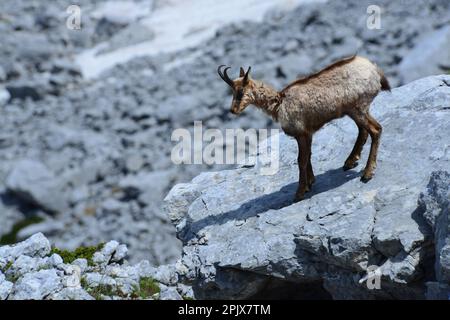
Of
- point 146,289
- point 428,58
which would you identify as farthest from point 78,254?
point 428,58

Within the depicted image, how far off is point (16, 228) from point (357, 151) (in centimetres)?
2749

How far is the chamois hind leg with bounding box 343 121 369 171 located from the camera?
13.7 metres

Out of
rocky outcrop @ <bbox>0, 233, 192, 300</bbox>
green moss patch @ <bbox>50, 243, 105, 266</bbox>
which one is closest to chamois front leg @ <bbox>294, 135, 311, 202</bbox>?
rocky outcrop @ <bbox>0, 233, 192, 300</bbox>

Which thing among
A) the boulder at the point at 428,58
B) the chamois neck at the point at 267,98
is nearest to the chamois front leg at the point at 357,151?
the chamois neck at the point at 267,98

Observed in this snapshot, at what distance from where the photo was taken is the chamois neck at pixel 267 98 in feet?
44.9

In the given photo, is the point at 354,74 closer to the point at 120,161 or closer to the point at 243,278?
the point at 243,278

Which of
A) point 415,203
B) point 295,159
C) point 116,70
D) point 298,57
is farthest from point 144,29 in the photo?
point 415,203

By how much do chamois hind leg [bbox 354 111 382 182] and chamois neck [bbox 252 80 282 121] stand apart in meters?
1.49

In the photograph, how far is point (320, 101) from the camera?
1322cm

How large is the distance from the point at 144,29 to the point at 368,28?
2120 cm

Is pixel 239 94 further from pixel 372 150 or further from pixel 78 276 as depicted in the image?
pixel 78 276

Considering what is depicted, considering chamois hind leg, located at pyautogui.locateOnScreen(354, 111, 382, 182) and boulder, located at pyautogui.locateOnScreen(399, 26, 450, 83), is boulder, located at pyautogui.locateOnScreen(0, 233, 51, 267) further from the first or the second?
boulder, located at pyautogui.locateOnScreen(399, 26, 450, 83)

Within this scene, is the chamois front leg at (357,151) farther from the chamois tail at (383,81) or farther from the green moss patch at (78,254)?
the green moss patch at (78,254)

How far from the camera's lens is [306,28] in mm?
45719
